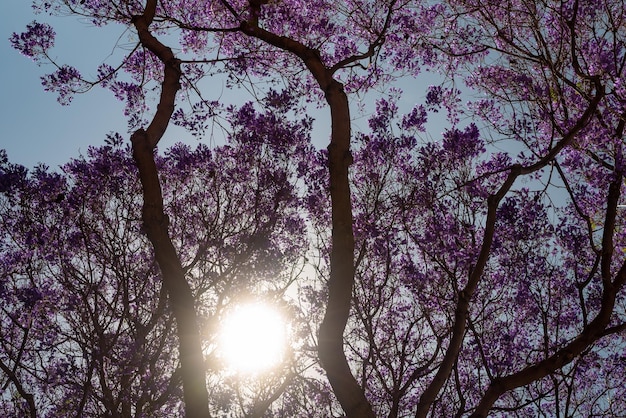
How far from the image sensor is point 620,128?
645 centimetres

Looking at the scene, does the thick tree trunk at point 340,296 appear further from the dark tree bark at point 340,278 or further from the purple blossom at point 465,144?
the purple blossom at point 465,144

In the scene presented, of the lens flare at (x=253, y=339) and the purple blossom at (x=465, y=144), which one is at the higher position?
the purple blossom at (x=465, y=144)

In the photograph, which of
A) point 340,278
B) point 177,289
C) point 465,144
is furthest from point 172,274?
point 465,144

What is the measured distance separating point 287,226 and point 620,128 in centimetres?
596

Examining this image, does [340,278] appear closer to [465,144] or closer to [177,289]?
[177,289]

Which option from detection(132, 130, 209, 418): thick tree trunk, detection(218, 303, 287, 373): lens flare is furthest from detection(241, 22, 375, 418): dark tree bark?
detection(218, 303, 287, 373): lens flare

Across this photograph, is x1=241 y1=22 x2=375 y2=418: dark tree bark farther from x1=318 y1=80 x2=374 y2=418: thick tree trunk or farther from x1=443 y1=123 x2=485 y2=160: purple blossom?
x1=443 y1=123 x2=485 y2=160: purple blossom

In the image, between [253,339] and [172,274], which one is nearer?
[172,274]

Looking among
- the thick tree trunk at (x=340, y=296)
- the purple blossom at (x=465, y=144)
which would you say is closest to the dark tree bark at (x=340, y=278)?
the thick tree trunk at (x=340, y=296)

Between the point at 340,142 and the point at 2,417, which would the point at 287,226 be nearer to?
the point at 340,142

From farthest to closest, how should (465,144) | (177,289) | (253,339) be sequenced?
(253,339)
(465,144)
(177,289)

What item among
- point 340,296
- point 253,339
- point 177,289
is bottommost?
point 340,296

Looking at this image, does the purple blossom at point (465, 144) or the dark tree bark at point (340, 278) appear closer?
the dark tree bark at point (340, 278)

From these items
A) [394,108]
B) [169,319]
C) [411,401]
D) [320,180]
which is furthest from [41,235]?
[411,401]
